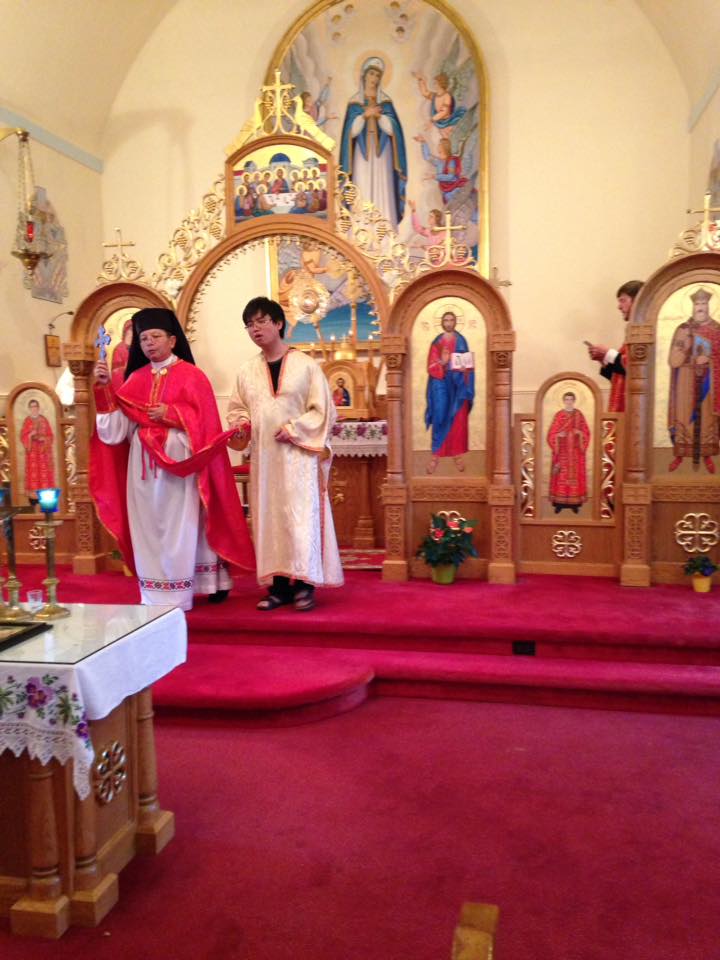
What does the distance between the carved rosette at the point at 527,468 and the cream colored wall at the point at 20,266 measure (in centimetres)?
588

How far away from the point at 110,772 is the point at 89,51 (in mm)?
9316

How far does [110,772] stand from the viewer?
276 cm

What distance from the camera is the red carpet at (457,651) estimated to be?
14.2 ft

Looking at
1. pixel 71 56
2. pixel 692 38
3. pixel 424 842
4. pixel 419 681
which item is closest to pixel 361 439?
pixel 419 681

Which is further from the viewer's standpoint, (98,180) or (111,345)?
(98,180)

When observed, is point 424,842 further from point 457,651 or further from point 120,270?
point 120,270

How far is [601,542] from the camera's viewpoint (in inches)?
244

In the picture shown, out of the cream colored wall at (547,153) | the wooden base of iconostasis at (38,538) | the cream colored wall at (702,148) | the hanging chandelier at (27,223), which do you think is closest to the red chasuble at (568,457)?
the cream colored wall at (547,153)

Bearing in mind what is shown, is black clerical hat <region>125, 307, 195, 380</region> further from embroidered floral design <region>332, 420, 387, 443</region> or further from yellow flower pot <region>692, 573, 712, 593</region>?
yellow flower pot <region>692, 573, 712, 593</region>

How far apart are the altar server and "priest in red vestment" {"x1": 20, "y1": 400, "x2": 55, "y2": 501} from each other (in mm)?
2596

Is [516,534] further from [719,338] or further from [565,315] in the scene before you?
[565,315]

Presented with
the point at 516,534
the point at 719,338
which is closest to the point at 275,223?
the point at 516,534

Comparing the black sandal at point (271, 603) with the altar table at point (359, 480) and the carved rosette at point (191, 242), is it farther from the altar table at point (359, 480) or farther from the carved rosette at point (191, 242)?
the carved rosette at point (191, 242)

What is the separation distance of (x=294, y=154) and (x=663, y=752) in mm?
5128
